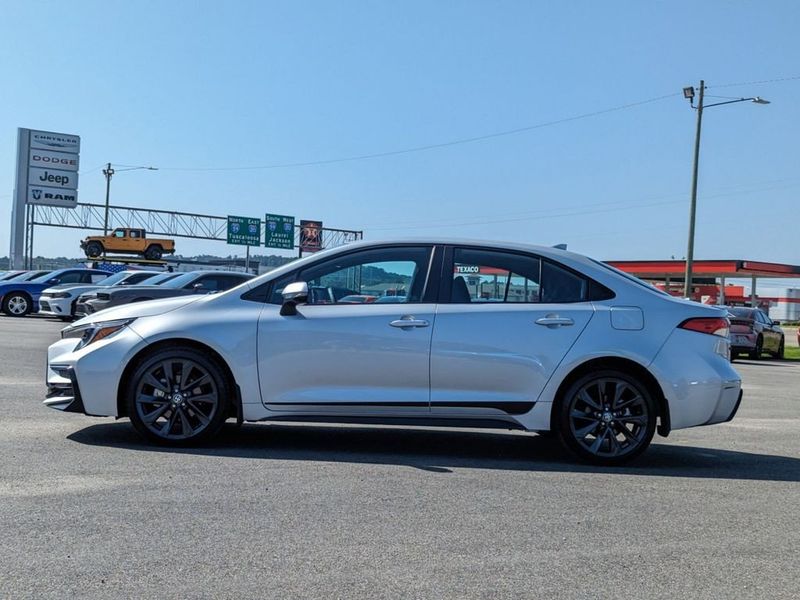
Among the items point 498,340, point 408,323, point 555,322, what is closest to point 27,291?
point 408,323

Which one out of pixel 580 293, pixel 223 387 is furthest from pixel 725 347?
pixel 223 387

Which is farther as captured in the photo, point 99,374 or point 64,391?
point 64,391

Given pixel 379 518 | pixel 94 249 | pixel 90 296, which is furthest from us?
pixel 94 249

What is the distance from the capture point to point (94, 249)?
5638 cm

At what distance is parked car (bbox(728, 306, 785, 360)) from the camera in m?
23.4

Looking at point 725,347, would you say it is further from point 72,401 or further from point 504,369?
point 72,401

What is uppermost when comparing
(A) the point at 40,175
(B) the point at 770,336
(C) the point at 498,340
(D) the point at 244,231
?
(A) the point at 40,175

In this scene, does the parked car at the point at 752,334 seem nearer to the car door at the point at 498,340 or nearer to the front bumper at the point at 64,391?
the car door at the point at 498,340

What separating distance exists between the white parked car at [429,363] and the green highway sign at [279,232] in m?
58.8

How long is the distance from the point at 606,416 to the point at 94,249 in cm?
5414

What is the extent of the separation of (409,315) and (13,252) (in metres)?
47.5

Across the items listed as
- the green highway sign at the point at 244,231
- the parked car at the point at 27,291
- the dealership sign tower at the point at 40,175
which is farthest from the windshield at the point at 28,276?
the green highway sign at the point at 244,231

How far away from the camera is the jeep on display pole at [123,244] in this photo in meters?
56.3

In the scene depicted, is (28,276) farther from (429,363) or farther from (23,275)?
(429,363)
